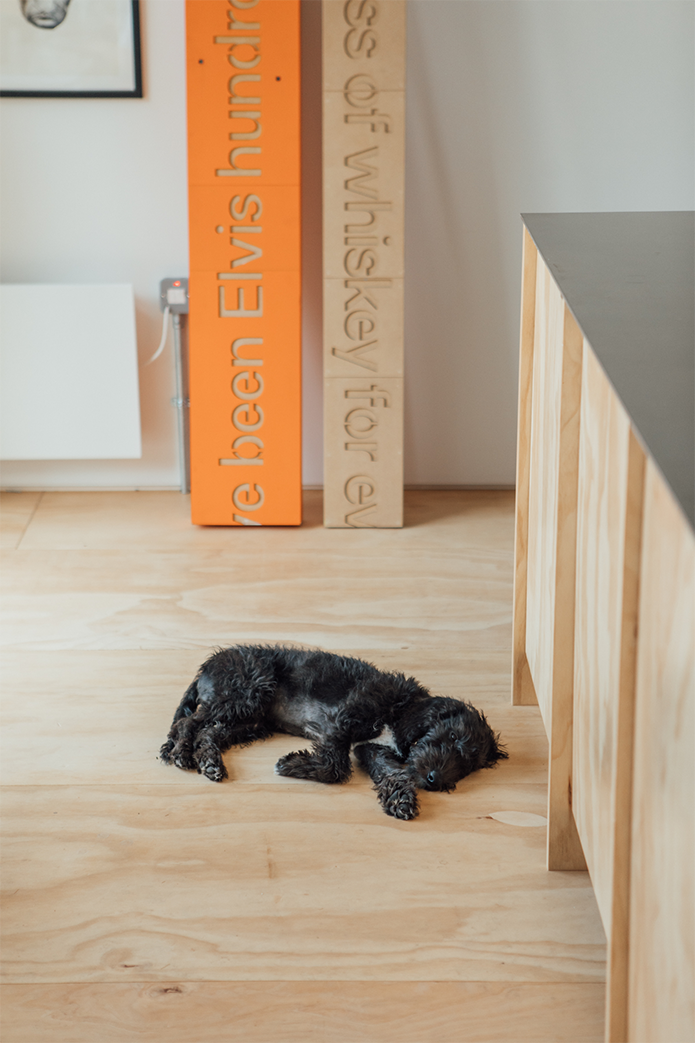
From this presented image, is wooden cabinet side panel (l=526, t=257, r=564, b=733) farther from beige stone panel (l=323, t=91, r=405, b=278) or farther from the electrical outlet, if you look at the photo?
the electrical outlet

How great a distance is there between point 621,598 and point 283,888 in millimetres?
909

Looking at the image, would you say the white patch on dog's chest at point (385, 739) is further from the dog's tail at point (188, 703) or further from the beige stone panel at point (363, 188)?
the beige stone panel at point (363, 188)

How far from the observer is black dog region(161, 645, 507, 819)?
2072 millimetres

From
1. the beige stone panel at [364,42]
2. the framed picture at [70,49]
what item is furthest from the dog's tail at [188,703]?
the framed picture at [70,49]

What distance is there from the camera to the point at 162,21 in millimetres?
3408

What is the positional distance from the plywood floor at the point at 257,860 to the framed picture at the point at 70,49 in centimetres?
160

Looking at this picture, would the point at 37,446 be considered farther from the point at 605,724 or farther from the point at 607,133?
the point at 605,724

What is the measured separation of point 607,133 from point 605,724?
2684 mm

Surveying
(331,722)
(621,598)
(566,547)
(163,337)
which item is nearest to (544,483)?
(566,547)

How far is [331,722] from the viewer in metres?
2.16

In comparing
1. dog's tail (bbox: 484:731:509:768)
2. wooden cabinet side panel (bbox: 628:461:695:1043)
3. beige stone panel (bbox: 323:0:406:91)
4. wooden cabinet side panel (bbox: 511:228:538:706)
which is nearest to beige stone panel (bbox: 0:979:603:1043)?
wooden cabinet side panel (bbox: 628:461:695:1043)

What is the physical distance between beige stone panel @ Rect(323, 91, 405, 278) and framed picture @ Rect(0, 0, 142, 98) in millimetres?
703

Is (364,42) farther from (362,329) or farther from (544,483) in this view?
(544,483)

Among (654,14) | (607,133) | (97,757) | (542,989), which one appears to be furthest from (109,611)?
(654,14)
